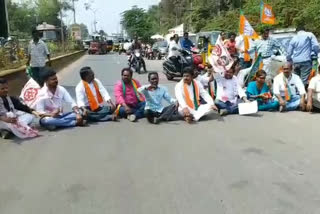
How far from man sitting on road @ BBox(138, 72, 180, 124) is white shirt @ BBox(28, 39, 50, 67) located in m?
3.87

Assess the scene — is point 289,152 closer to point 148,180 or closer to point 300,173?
point 300,173

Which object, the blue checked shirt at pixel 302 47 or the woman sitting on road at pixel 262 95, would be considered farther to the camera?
the blue checked shirt at pixel 302 47

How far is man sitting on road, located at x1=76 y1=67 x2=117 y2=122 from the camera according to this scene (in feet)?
25.9

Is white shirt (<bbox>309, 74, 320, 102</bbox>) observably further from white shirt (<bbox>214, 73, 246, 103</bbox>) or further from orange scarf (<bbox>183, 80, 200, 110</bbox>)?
orange scarf (<bbox>183, 80, 200, 110</bbox>)

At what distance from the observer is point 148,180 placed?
15.7ft

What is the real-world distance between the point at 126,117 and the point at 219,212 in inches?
180

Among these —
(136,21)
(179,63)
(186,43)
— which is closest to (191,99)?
(179,63)

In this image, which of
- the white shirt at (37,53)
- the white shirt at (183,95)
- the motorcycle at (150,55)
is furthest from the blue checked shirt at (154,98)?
the motorcycle at (150,55)

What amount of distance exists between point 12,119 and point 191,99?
308 cm

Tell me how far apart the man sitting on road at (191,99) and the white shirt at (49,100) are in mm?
1875

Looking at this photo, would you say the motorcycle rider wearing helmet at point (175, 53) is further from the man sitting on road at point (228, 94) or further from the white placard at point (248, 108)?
the white placard at point (248, 108)

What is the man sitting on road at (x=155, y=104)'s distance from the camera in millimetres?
7852

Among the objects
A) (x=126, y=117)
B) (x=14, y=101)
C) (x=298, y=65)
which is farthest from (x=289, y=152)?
(x=298, y=65)

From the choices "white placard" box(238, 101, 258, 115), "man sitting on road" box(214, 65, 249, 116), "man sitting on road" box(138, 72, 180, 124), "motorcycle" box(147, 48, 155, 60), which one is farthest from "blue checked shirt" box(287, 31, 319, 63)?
"motorcycle" box(147, 48, 155, 60)
